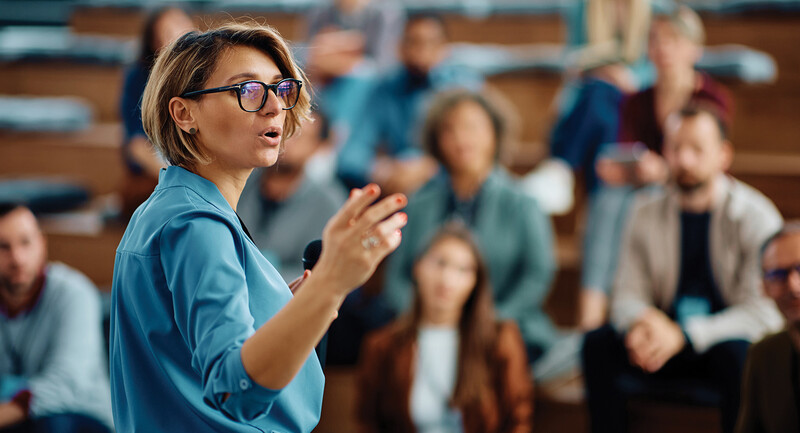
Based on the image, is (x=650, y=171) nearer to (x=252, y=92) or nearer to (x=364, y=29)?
(x=364, y=29)

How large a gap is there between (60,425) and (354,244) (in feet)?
4.87

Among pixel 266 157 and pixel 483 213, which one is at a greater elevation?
Result: pixel 266 157

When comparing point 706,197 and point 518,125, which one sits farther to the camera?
point 518,125

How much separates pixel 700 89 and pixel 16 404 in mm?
1837

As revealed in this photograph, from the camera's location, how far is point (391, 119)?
9.27 feet

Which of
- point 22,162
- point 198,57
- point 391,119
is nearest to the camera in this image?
point 198,57

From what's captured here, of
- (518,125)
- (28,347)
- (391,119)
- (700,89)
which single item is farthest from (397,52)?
(28,347)

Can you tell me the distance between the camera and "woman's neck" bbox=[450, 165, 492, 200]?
2.31 metres

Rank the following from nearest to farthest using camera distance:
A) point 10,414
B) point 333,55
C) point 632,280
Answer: point 10,414 < point 632,280 < point 333,55

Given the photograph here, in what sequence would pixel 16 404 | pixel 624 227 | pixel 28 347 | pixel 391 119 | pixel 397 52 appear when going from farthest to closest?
pixel 397 52
pixel 391 119
pixel 624 227
pixel 28 347
pixel 16 404

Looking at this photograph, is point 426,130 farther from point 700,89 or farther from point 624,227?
point 700,89

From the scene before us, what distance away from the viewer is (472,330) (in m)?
1.99

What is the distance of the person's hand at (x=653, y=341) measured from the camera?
6.05 ft

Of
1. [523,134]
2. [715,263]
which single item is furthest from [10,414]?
[523,134]
